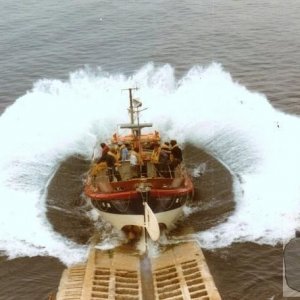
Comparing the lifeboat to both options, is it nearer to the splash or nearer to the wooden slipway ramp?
the wooden slipway ramp

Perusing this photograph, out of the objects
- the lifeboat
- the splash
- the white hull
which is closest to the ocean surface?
the splash

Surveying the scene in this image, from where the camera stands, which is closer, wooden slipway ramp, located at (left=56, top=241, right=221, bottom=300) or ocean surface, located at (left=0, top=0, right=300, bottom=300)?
wooden slipway ramp, located at (left=56, top=241, right=221, bottom=300)

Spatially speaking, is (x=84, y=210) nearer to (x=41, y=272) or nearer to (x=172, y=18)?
(x=41, y=272)

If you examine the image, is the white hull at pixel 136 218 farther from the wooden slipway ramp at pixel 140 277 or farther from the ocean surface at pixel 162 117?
the wooden slipway ramp at pixel 140 277

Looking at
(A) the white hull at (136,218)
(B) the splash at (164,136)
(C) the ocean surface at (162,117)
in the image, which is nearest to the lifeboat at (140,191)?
(A) the white hull at (136,218)

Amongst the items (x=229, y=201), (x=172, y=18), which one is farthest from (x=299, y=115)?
(x=172, y=18)

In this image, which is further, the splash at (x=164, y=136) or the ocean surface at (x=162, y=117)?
the splash at (x=164, y=136)

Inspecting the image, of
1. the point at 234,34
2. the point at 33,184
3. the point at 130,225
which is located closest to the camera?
the point at 130,225
